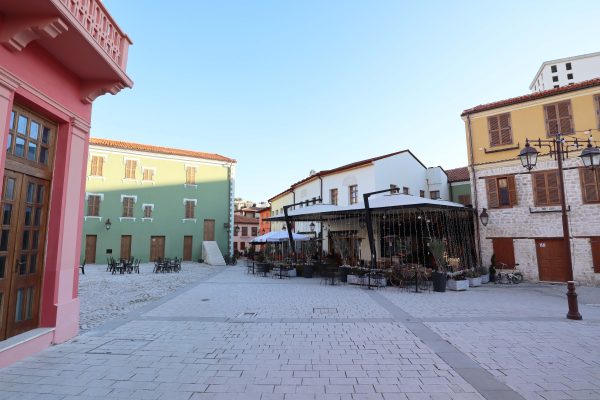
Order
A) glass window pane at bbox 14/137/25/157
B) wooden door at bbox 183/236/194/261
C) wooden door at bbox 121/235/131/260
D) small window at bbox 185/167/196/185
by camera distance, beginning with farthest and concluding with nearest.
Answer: small window at bbox 185/167/196/185
wooden door at bbox 183/236/194/261
wooden door at bbox 121/235/131/260
glass window pane at bbox 14/137/25/157

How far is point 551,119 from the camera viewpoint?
13.2 m

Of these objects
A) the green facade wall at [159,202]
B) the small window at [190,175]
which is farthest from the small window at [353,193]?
the small window at [190,175]

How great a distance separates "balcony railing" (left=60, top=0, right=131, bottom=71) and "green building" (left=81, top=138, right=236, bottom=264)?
68.7ft

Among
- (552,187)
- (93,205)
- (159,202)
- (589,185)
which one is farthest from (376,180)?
(93,205)

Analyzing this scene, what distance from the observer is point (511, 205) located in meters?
13.7

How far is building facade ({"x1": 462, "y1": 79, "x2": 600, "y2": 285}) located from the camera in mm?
12188

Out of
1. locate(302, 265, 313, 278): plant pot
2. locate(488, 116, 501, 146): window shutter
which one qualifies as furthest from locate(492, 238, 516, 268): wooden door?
locate(302, 265, 313, 278): plant pot

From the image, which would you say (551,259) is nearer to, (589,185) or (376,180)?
(589,185)

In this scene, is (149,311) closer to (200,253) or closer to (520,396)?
(520,396)

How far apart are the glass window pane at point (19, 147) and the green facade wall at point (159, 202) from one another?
21.1 m

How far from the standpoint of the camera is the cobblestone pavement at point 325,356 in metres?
3.60

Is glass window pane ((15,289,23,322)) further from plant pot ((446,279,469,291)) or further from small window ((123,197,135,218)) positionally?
small window ((123,197,135,218))

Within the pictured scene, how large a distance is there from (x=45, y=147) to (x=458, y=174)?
23.8 m

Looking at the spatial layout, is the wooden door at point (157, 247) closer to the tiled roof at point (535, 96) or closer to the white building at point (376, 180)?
the white building at point (376, 180)
